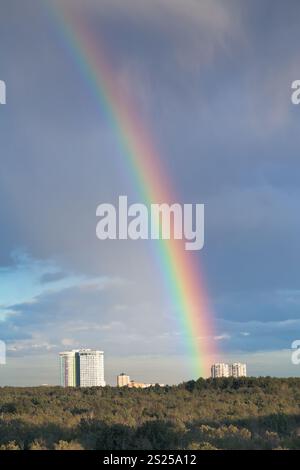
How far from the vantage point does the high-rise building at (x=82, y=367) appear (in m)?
92.0

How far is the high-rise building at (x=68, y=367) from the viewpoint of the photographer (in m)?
93.9

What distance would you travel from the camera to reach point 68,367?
10112 centimetres

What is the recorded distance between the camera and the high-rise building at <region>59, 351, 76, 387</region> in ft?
308

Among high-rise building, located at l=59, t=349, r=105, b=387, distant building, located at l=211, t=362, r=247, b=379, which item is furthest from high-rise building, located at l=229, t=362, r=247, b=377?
high-rise building, located at l=59, t=349, r=105, b=387

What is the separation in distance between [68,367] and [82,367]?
3246 millimetres

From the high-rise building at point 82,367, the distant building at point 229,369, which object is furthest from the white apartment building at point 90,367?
the distant building at point 229,369

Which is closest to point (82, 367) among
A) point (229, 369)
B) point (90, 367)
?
point (90, 367)

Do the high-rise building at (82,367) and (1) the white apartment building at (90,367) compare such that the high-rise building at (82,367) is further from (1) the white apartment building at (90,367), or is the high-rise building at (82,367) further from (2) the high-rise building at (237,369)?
(2) the high-rise building at (237,369)

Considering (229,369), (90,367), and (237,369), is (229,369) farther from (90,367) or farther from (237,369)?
(90,367)

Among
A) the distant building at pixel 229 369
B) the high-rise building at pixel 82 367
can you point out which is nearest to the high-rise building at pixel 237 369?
the distant building at pixel 229 369
